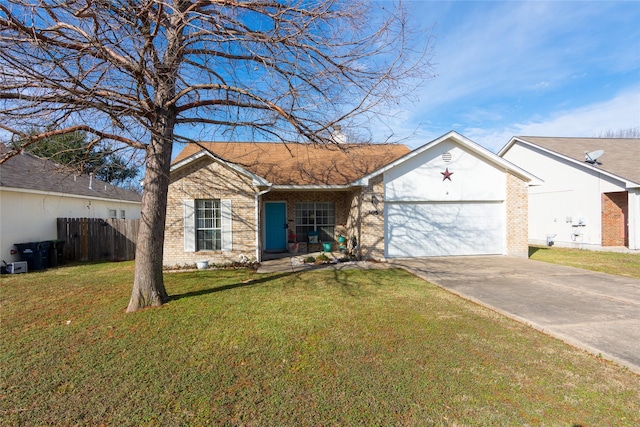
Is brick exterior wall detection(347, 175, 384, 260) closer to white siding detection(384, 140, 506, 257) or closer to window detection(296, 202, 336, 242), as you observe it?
white siding detection(384, 140, 506, 257)

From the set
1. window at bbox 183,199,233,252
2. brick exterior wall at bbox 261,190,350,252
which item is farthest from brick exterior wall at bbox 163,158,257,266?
brick exterior wall at bbox 261,190,350,252

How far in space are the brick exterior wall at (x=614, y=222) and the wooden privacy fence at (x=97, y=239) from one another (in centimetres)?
2088

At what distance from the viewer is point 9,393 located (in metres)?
3.18

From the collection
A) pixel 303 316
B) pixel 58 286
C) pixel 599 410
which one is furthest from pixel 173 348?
pixel 58 286

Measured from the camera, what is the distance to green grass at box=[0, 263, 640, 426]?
9.32ft

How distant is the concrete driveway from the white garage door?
1133 millimetres

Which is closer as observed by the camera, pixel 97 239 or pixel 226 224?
pixel 226 224

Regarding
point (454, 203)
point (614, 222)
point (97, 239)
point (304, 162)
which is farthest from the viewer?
point (614, 222)

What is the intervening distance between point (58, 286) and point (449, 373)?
9.33 meters

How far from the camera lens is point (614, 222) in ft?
47.2

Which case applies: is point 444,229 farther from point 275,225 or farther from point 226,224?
point 226,224

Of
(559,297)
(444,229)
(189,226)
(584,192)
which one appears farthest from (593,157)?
(189,226)

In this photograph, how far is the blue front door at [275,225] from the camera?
13.2 meters

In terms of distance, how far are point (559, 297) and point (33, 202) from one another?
54.0ft
